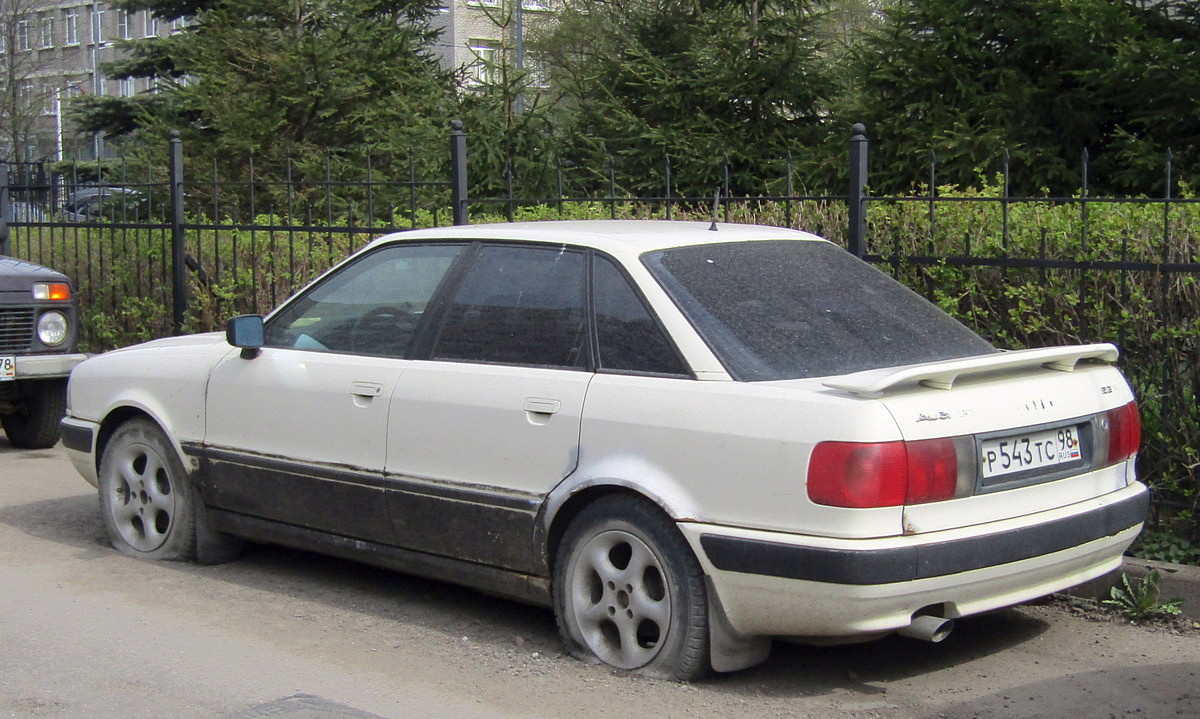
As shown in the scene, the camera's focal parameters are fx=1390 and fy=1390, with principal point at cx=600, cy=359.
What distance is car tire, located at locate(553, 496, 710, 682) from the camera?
4.42 metres

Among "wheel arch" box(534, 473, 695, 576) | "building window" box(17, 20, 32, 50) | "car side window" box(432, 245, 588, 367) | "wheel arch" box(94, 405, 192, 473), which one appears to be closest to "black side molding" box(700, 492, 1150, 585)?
"wheel arch" box(534, 473, 695, 576)

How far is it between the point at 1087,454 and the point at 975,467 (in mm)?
642

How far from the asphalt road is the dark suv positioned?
3.44m

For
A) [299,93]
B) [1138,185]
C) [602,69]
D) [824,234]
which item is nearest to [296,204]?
[299,93]

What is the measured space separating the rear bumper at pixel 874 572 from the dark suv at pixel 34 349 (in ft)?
21.1

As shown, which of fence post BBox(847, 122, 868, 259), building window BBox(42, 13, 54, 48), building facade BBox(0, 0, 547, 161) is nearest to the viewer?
fence post BBox(847, 122, 868, 259)

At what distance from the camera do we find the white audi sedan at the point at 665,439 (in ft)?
13.6

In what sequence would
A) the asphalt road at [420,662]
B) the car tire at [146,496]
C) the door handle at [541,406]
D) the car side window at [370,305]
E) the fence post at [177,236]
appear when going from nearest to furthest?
the asphalt road at [420,662] → the door handle at [541,406] → the car side window at [370,305] → the car tire at [146,496] → the fence post at [177,236]

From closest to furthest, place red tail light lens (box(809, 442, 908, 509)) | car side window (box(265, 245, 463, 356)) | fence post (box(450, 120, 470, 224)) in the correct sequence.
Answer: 1. red tail light lens (box(809, 442, 908, 509))
2. car side window (box(265, 245, 463, 356))
3. fence post (box(450, 120, 470, 224))

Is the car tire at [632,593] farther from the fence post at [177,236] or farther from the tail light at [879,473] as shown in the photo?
the fence post at [177,236]

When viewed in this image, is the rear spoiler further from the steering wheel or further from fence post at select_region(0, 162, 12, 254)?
fence post at select_region(0, 162, 12, 254)

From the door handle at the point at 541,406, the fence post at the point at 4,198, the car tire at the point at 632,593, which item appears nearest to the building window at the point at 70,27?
the fence post at the point at 4,198

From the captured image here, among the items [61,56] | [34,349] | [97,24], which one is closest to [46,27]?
[61,56]

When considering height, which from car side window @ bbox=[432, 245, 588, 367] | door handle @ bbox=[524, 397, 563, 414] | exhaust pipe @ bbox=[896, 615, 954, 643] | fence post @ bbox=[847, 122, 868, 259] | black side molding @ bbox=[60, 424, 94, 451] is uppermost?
fence post @ bbox=[847, 122, 868, 259]
